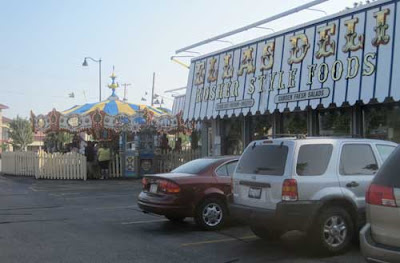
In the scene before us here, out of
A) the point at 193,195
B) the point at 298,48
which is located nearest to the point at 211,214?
the point at 193,195

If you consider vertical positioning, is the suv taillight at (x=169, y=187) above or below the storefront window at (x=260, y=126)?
below

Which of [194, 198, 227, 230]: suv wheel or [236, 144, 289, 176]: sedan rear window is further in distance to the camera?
[194, 198, 227, 230]: suv wheel

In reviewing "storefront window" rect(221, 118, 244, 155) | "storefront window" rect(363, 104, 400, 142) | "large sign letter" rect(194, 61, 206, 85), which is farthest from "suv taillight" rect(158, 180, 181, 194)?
"large sign letter" rect(194, 61, 206, 85)

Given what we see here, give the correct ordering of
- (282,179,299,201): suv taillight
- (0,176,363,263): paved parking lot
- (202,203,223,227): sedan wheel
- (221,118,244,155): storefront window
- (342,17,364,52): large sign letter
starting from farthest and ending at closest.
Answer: (221,118,244,155): storefront window, (342,17,364,52): large sign letter, (202,203,223,227): sedan wheel, (0,176,363,263): paved parking lot, (282,179,299,201): suv taillight

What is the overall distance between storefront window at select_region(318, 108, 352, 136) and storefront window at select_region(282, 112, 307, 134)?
0.66 m

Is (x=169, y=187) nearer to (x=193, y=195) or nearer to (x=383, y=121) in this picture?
(x=193, y=195)

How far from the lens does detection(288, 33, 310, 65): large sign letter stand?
47.5ft

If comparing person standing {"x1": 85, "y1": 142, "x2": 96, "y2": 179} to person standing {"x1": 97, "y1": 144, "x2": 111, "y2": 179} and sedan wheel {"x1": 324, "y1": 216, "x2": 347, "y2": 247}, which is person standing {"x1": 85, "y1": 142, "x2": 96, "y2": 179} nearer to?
person standing {"x1": 97, "y1": 144, "x2": 111, "y2": 179}

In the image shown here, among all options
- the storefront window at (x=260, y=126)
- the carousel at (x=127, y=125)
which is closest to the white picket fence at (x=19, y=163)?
the carousel at (x=127, y=125)

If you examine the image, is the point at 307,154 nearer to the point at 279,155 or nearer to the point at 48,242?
the point at 279,155

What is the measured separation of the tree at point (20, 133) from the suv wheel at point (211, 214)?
74.3 meters

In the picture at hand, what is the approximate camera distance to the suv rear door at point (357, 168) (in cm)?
757

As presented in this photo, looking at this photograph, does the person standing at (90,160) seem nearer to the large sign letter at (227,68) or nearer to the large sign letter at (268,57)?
the large sign letter at (227,68)

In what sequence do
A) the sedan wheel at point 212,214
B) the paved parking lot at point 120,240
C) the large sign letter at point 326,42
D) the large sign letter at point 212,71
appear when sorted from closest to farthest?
the paved parking lot at point 120,240
the sedan wheel at point 212,214
the large sign letter at point 326,42
the large sign letter at point 212,71
